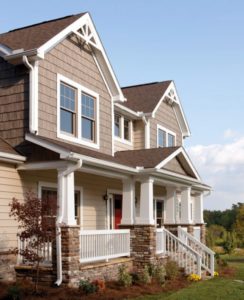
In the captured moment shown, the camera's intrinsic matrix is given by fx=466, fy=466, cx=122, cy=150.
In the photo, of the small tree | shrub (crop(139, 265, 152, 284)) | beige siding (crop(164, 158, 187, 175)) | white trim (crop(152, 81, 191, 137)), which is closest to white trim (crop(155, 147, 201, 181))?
beige siding (crop(164, 158, 187, 175))

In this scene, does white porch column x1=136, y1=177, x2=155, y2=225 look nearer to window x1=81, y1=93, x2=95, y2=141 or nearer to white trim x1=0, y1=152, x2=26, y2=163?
window x1=81, y1=93, x2=95, y2=141

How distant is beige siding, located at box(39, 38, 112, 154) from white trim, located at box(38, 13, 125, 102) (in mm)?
291

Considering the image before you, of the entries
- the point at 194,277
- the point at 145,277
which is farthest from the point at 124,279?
the point at 194,277

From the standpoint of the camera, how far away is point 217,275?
17078 mm

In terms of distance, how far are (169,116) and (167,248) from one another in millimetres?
8706

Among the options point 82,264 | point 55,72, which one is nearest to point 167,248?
point 82,264

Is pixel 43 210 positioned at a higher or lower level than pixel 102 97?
lower

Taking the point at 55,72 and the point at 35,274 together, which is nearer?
the point at 35,274

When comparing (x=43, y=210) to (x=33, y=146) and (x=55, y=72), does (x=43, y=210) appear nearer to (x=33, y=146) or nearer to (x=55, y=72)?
(x=33, y=146)

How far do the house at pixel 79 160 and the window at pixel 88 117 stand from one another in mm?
34

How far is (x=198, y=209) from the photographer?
944 inches

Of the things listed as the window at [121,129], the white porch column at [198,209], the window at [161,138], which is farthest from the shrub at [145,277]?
the white porch column at [198,209]

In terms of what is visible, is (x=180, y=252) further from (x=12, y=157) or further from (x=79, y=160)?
(x=12, y=157)

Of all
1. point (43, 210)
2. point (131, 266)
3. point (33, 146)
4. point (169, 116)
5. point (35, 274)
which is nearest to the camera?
point (43, 210)
